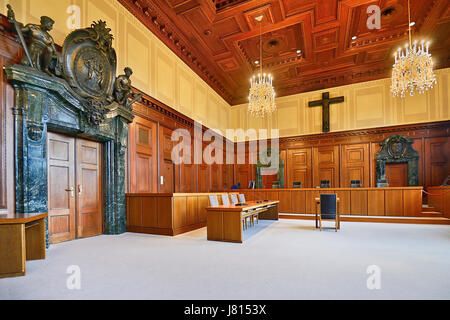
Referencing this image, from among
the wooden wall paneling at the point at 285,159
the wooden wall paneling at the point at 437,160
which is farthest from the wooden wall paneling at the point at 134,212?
the wooden wall paneling at the point at 437,160

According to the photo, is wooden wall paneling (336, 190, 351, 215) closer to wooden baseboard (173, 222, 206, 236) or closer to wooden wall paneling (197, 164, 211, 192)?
wooden baseboard (173, 222, 206, 236)

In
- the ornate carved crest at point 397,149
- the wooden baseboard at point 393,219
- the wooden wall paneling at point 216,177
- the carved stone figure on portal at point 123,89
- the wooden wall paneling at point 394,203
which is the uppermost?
the carved stone figure on portal at point 123,89

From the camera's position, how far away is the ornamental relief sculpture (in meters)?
3.68

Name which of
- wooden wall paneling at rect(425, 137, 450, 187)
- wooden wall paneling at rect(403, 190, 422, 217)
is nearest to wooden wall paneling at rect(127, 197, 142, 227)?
wooden wall paneling at rect(403, 190, 422, 217)

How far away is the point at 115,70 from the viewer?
526cm

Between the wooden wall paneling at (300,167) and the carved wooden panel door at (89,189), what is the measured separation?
8596 mm

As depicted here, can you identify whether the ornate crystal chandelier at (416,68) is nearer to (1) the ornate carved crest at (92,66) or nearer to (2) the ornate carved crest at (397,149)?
(2) the ornate carved crest at (397,149)

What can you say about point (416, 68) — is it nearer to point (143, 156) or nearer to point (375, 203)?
point (375, 203)

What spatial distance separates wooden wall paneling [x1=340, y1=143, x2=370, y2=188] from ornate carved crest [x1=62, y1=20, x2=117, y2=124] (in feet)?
32.2

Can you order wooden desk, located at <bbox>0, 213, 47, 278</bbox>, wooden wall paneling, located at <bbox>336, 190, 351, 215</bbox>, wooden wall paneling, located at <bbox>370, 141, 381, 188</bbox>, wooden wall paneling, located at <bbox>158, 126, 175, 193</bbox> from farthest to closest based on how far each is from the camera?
wooden wall paneling, located at <bbox>370, 141, 381, 188</bbox> → wooden wall paneling, located at <bbox>336, 190, 351, 215</bbox> → wooden wall paneling, located at <bbox>158, 126, 175, 193</bbox> → wooden desk, located at <bbox>0, 213, 47, 278</bbox>

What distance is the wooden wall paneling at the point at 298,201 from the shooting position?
818 centimetres

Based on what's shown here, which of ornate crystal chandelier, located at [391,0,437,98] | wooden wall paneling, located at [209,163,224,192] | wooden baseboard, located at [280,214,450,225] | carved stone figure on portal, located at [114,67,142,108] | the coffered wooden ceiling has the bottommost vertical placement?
wooden baseboard, located at [280,214,450,225]

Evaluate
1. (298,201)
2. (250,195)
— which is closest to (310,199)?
(298,201)
